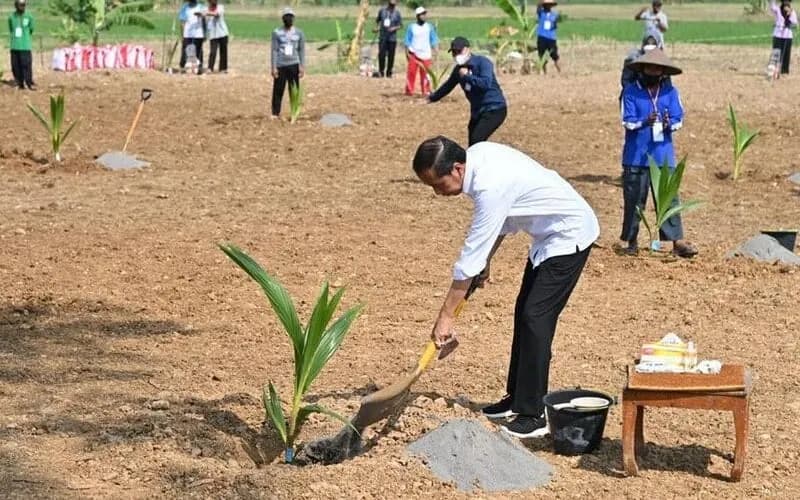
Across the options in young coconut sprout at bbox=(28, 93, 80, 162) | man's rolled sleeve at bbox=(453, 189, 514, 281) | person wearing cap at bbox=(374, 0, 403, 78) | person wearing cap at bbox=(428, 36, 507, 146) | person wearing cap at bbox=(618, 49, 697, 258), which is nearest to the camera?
man's rolled sleeve at bbox=(453, 189, 514, 281)

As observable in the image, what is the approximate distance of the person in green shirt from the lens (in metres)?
21.2

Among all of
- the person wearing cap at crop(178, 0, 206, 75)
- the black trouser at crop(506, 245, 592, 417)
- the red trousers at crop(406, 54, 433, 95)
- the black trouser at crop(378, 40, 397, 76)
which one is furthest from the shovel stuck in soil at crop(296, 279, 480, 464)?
the person wearing cap at crop(178, 0, 206, 75)

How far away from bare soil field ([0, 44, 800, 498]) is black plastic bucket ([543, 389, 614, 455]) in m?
0.10

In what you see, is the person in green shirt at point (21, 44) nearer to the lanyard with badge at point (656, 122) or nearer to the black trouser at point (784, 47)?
the black trouser at point (784, 47)

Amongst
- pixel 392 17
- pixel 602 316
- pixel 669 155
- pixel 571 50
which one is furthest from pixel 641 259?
pixel 571 50

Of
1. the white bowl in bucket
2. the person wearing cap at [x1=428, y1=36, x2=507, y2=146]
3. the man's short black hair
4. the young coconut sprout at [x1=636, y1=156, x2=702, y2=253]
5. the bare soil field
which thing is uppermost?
the man's short black hair

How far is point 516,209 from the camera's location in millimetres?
5789

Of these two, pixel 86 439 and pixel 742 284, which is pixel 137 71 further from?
pixel 86 439

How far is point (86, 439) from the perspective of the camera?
19.2 ft

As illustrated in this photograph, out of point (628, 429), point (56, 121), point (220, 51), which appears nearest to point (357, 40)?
point (220, 51)

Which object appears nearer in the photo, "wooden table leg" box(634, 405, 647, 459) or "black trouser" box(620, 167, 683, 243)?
"wooden table leg" box(634, 405, 647, 459)

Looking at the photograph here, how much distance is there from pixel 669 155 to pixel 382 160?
5191mm

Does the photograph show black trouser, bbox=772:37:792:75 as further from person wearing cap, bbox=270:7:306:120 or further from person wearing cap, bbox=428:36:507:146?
person wearing cap, bbox=428:36:507:146

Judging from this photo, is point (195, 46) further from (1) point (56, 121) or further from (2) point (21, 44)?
(1) point (56, 121)
